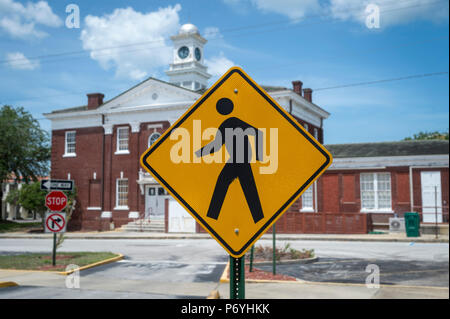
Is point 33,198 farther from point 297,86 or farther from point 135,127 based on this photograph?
point 297,86

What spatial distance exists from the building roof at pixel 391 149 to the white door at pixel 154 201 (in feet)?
40.2

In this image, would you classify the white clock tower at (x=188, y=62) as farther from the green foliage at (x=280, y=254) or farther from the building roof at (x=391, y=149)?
the green foliage at (x=280, y=254)

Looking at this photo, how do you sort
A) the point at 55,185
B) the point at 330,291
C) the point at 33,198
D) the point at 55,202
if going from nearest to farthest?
the point at 330,291 < the point at 55,185 < the point at 55,202 < the point at 33,198

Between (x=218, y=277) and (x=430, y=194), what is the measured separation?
20504 millimetres

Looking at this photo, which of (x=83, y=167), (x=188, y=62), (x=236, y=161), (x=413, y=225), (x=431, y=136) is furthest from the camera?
(x=431, y=136)

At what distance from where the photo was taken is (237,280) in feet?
9.59

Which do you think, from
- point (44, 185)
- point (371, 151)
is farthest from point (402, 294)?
point (371, 151)

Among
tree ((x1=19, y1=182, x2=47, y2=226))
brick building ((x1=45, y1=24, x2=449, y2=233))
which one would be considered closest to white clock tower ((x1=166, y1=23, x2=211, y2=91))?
brick building ((x1=45, y1=24, x2=449, y2=233))

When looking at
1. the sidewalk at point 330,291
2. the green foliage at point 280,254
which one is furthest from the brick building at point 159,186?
the sidewalk at point 330,291

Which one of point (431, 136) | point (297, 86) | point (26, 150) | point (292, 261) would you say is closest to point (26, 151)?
point (26, 150)

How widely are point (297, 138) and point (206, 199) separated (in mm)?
717

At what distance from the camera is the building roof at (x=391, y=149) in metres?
28.9

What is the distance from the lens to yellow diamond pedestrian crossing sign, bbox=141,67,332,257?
2.95m

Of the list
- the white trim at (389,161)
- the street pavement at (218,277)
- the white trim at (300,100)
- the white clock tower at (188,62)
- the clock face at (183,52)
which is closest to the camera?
the street pavement at (218,277)
